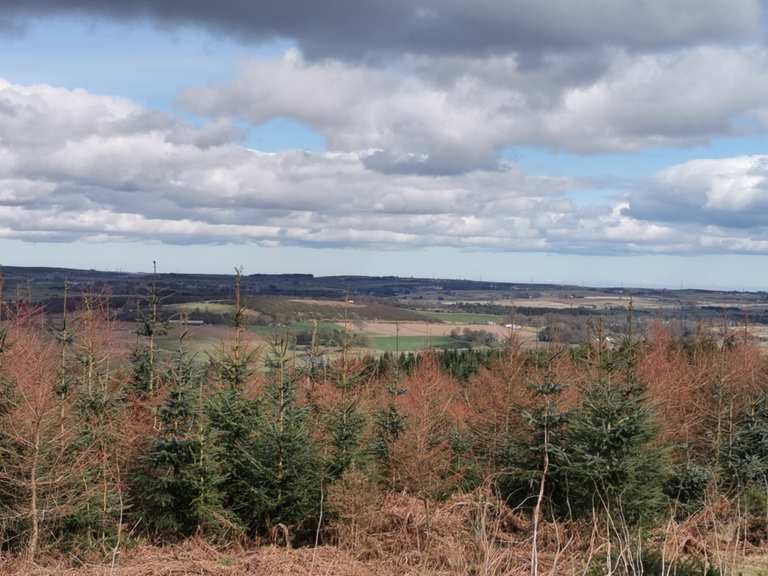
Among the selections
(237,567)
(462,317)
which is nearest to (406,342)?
(462,317)

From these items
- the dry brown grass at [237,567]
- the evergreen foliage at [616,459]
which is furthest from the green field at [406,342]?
the dry brown grass at [237,567]

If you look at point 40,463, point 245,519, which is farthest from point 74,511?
point 245,519

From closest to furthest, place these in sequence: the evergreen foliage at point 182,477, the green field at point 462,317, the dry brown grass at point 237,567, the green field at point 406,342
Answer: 1. the dry brown grass at point 237,567
2. the evergreen foliage at point 182,477
3. the green field at point 406,342
4. the green field at point 462,317

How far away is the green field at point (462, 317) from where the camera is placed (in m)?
120

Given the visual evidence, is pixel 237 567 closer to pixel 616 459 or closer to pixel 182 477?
pixel 182 477

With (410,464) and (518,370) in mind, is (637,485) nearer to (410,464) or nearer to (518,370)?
(410,464)

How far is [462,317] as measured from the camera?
128375mm

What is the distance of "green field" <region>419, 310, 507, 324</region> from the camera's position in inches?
4705

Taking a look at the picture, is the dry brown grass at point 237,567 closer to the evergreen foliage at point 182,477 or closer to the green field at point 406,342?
the evergreen foliage at point 182,477

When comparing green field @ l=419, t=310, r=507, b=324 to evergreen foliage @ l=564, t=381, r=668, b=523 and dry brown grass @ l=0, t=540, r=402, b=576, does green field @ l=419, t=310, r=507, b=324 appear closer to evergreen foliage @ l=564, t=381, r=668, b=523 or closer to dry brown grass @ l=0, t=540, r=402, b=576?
evergreen foliage @ l=564, t=381, r=668, b=523

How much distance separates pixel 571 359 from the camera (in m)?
39.5

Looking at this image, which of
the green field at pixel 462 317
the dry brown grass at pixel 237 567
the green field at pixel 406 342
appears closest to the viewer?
the dry brown grass at pixel 237 567

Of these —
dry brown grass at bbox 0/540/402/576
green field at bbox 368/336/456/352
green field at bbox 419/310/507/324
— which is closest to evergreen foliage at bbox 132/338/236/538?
dry brown grass at bbox 0/540/402/576

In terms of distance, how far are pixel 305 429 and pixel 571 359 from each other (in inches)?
826
